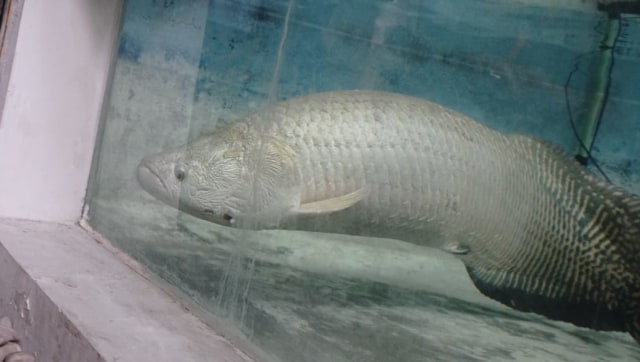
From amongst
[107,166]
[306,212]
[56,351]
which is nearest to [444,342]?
[306,212]

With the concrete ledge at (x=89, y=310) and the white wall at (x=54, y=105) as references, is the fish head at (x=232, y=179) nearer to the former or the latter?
the concrete ledge at (x=89, y=310)

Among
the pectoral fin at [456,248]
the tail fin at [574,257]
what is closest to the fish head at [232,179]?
the pectoral fin at [456,248]

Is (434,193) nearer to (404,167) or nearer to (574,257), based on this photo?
(404,167)

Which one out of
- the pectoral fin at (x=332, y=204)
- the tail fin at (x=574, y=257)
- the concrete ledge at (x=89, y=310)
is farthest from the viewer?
the concrete ledge at (x=89, y=310)

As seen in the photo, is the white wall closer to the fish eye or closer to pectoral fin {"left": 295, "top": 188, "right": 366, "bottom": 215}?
the fish eye

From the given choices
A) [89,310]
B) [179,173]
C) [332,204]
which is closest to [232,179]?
[179,173]

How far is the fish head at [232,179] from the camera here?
1688 mm

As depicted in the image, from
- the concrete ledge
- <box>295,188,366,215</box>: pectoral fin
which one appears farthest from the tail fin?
the concrete ledge

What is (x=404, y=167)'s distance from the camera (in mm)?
1400

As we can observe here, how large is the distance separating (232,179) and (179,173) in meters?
0.20

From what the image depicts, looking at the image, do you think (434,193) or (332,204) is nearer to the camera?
(434,193)

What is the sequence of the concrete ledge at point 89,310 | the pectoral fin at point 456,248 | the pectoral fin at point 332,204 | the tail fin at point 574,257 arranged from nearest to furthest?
the tail fin at point 574,257
the pectoral fin at point 456,248
the pectoral fin at point 332,204
the concrete ledge at point 89,310

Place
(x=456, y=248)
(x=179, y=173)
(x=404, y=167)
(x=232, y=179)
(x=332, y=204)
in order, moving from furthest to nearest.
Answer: (x=179, y=173), (x=232, y=179), (x=332, y=204), (x=404, y=167), (x=456, y=248)

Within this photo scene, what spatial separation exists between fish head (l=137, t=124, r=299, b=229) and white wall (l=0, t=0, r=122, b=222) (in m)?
0.81
